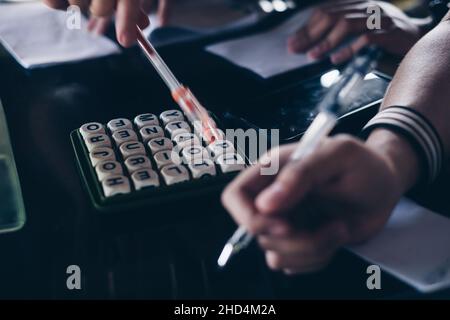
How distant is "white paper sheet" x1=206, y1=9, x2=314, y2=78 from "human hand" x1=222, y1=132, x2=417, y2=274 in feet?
1.17

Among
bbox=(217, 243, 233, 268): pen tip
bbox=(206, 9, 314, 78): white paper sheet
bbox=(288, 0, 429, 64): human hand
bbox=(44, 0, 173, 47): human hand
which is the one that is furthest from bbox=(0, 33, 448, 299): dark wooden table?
bbox=(288, 0, 429, 64): human hand

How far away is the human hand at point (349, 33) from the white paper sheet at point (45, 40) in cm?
30

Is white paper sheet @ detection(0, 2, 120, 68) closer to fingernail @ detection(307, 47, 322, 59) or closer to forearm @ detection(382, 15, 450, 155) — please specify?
fingernail @ detection(307, 47, 322, 59)

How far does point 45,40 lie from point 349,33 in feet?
1.56

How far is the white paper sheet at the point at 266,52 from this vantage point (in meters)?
0.82

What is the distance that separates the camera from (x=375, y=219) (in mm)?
480

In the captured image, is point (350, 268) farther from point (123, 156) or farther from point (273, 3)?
point (273, 3)

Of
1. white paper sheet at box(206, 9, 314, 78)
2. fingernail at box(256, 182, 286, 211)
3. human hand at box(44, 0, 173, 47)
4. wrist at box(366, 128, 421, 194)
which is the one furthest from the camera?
white paper sheet at box(206, 9, 314, 78)

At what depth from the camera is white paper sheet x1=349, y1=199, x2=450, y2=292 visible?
18.8 inches

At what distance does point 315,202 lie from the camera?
0.46m

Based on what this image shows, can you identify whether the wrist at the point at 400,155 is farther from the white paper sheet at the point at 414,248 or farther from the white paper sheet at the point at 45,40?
the white paper sheet at the point at 45,40

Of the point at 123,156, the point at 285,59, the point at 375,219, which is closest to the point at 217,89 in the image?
the point at 285,59

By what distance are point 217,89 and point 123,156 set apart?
236mm

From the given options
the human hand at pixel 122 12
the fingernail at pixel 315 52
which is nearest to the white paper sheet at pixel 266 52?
the fingernail at pixel 315 52
